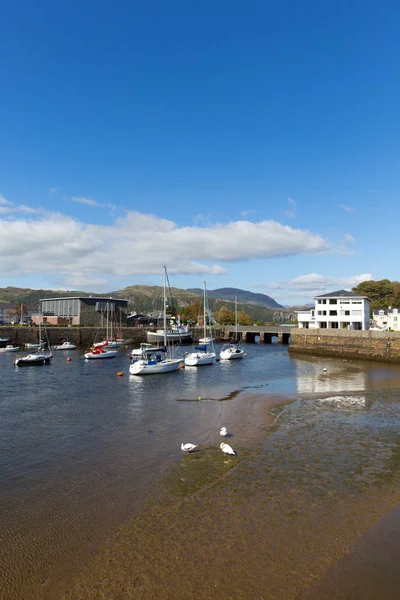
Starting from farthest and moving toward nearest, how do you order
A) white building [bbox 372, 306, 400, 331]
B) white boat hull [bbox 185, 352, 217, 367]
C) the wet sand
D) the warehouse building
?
the warehouse building → white building [bbox 372, 306, 400, 331] → white boat hull [bbox 185, 352, 217, 367] → the wet sand

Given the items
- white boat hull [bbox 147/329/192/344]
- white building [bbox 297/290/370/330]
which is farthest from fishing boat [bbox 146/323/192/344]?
white building [bbox 297/290/370/330]

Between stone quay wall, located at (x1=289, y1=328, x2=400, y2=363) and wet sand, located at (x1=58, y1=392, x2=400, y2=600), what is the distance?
4320 cm

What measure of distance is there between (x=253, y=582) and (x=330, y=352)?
63303 millimetres

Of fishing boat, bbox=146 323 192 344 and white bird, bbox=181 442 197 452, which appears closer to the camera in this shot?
white bird, bbox=181 442 197 452

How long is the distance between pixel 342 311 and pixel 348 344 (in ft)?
52.6

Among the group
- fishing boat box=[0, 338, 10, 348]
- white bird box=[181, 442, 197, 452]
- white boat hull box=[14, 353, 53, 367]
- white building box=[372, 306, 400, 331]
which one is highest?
white building box=[372, 306, 400, 331]

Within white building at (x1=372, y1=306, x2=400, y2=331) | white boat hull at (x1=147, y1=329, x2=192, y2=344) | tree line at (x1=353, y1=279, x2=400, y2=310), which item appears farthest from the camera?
tree line at (x1=353, y1=279, x2=400, y2=310)

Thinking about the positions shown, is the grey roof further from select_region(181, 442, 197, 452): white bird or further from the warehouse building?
select_region(181, 442, 197, 452): white bird

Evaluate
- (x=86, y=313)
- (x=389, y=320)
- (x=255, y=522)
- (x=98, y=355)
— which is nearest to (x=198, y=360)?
(x=98, y=355)

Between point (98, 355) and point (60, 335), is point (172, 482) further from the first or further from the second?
point (60, 335)

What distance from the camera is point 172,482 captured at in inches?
610

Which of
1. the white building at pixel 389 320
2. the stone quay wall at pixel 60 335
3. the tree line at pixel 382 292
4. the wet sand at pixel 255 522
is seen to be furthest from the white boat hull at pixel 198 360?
the tree line at pixel 382 292

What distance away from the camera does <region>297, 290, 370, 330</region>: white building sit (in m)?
78.8

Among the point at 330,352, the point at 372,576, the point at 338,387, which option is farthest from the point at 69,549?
the point at 330,352
